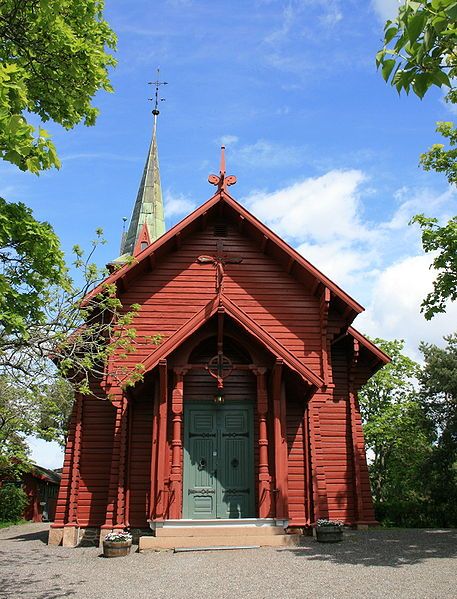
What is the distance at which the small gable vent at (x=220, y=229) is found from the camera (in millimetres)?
16625

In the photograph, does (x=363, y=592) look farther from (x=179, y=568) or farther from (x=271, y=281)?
(x=271, y=281)

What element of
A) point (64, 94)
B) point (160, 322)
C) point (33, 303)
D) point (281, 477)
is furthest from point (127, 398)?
point (64, 94)

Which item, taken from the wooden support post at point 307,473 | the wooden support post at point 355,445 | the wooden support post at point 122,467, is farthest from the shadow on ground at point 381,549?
the wooden support post at point 122,467

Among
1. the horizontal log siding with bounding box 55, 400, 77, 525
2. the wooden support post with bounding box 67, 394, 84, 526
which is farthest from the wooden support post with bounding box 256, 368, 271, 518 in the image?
the horizontal log siding with bounding box 55, 400, 77, 525

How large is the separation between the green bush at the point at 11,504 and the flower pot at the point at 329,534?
1008 inches

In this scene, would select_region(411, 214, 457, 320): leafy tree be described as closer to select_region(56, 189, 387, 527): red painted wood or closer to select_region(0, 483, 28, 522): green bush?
select_region(56, 189, 387, 527): red painted wood

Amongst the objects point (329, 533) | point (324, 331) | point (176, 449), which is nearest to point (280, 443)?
point (329, 533)

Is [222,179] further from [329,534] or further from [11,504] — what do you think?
[11,504]

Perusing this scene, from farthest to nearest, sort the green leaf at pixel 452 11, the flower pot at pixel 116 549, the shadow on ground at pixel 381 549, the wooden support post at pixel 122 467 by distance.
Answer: the wooden support post at pixel 122 467 < the flower pot at pixel 116 549 < the shadow on ground at pixel 381 549 < the green leaf at pixel 452 11

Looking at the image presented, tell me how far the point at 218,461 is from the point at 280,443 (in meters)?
1.89

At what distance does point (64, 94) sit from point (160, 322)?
24.8 feet

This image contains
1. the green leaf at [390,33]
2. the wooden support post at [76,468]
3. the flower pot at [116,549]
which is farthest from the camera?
Result: the wooden support post at [76,468]

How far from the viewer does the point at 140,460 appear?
47.8 ft

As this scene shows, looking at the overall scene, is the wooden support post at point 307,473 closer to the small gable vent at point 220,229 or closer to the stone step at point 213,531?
the stone step at point 213,531
